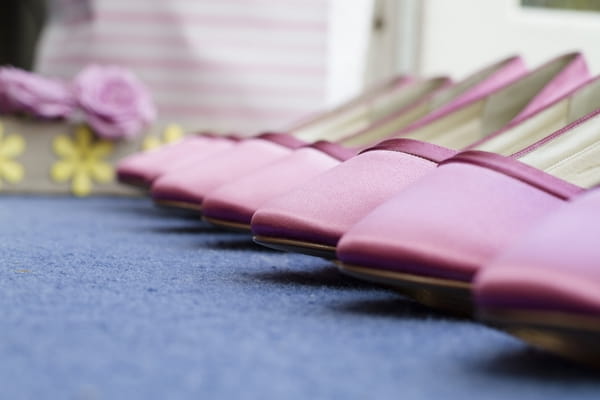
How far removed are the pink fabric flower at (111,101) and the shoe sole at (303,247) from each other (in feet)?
2.74

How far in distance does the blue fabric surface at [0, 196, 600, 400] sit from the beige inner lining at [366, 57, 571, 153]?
0.73 ft

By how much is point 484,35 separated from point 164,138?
0.68 metres

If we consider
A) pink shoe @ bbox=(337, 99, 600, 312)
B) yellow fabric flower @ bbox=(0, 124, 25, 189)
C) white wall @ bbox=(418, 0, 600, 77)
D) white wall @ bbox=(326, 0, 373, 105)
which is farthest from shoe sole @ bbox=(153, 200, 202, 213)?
white wall @ bbox=(418, 0, 600, 77)

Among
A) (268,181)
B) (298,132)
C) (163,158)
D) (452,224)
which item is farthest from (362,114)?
(452,224)

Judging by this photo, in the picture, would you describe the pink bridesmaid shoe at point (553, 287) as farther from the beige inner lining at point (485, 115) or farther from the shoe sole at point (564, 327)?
the beige inner lining at point (485, 115)

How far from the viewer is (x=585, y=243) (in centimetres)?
34

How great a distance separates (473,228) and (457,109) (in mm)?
379

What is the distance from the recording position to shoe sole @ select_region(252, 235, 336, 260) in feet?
1.63

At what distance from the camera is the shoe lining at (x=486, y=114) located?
0.75 metres

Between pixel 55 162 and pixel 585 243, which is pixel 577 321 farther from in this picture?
pixel 55 162

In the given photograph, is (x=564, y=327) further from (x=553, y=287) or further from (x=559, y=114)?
(x=559, y=114)

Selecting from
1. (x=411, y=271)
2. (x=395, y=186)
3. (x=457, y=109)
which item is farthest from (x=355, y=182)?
(x=457, y=109)

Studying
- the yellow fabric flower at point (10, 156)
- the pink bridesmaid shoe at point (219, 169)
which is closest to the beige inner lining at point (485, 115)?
the pink bridesmaid shoe at point (219, 169)

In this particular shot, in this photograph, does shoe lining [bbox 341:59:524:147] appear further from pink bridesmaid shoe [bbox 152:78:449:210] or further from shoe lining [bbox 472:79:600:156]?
shoe lining [bbox 472:79:600:156]
